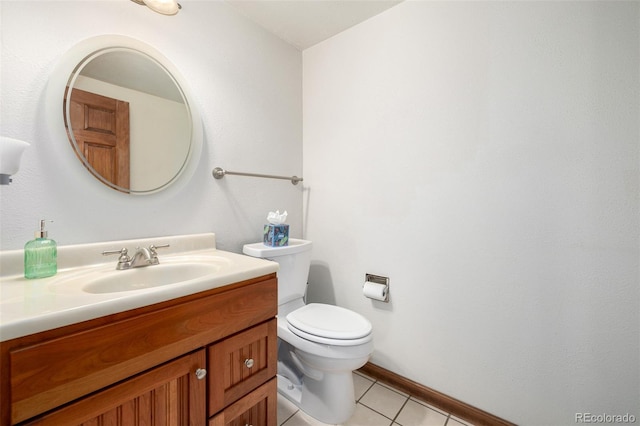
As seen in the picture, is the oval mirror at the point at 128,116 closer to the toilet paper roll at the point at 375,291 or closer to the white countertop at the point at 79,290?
the white countertop at the point at 79,290

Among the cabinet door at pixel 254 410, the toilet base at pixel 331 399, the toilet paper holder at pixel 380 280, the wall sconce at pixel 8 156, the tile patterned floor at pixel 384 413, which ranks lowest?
the tile patterned floor at pixel 384 413

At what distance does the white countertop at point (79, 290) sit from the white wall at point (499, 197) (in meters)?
0.87

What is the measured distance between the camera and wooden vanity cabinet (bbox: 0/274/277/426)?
54 centimetres

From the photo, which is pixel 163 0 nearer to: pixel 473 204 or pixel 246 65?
pixel 246 65

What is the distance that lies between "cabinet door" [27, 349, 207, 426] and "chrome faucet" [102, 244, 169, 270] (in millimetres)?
446

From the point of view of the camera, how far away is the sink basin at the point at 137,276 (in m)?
0.81

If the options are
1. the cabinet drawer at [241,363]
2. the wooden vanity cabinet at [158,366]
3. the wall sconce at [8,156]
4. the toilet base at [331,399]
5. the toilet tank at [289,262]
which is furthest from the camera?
the toilet tank at [289,262]

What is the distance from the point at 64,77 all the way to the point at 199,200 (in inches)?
26.1

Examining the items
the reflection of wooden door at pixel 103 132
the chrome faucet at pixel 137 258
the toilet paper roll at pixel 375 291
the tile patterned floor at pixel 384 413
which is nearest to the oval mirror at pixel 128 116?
the reflection of wooden door at pixel 103 132

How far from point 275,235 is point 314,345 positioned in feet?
1.95

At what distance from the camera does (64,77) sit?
95 centimetres

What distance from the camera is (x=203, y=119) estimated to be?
1363mm

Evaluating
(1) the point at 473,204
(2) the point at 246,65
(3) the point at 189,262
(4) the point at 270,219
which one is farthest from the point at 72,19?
(1) the point at 473,204

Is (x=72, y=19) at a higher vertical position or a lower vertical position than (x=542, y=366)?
higher
